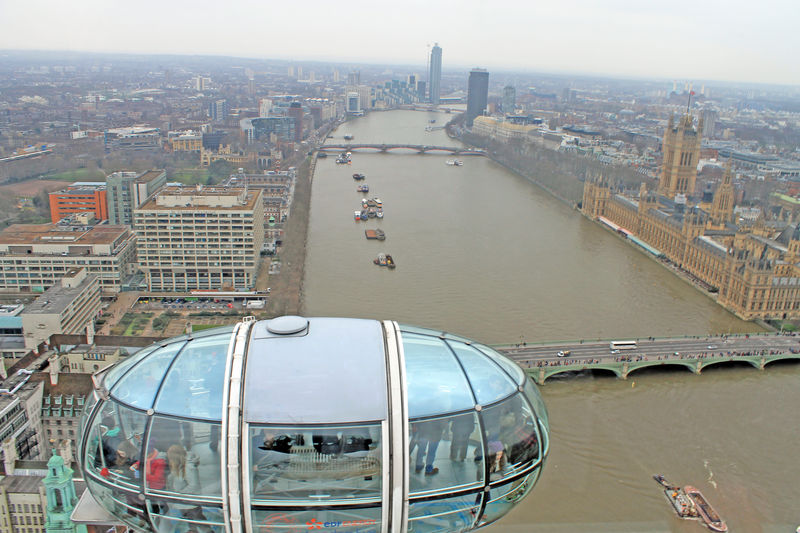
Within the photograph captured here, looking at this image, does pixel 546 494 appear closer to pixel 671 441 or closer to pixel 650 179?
pixel 671 441

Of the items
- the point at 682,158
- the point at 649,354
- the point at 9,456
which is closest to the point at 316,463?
the point at 9,456

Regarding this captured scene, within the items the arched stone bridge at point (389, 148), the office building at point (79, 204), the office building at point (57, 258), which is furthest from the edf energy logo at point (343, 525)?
the arched stone bridge at point (389, 148)

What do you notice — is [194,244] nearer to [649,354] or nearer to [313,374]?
[649,354]

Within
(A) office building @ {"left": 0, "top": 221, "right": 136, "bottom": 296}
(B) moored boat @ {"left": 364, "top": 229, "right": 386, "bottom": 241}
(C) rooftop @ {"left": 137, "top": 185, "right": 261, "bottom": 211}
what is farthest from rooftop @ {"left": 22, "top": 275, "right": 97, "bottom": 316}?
(B) moored boat @ {"left": 364, "top": 229, "right": 386, "bottom": 241}

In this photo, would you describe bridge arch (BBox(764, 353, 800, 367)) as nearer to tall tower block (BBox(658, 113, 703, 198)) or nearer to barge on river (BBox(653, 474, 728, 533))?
Result: barge on river (BBox(653, 474, 728, 533))

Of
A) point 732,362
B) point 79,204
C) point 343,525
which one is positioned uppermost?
point 343,525

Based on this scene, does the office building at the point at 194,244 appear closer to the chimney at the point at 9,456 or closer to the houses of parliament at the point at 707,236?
the chimney at the point at 9,456
